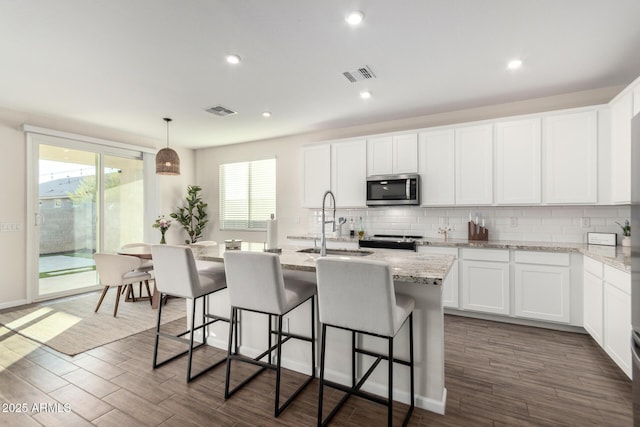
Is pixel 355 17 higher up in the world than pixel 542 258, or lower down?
higher up

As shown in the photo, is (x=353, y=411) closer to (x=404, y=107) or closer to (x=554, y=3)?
(x=554, y=3)

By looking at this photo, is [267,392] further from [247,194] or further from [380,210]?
[247,194]

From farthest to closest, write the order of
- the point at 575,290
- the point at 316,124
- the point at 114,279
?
the point at 316,124
the point at 114,279
the point at 575,290

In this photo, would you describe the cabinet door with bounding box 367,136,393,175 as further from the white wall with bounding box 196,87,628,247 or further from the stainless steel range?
the stainless steel range

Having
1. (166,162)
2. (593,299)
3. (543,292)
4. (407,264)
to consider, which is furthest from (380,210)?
(166,162)

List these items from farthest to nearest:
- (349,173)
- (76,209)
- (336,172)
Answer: (76,209)
(336,172)
(349,173)

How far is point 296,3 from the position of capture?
2.12m

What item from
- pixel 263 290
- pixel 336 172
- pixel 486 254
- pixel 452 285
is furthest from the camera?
pixel 336 172

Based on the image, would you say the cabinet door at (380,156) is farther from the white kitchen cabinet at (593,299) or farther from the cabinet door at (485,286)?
the white kitchen cabinet at (593,299)

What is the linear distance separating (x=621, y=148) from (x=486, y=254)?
1576mm

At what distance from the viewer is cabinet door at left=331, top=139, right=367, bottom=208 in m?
4.70

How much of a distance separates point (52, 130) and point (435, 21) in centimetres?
526

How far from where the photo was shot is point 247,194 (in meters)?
6.23

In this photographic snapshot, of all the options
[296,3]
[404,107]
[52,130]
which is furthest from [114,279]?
[404,107]
